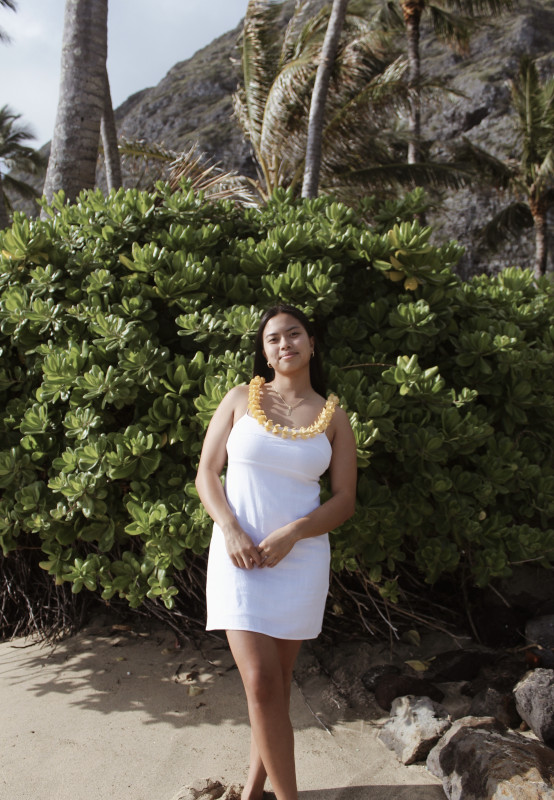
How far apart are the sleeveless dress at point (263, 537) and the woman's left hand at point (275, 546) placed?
0.06 m

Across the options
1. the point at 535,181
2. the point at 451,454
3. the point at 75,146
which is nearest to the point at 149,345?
the point at 451,454

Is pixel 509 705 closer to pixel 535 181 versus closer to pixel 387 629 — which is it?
pixel 387 629

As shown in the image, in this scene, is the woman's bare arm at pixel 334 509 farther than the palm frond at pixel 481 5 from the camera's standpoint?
No

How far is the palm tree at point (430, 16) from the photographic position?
63.0 feet

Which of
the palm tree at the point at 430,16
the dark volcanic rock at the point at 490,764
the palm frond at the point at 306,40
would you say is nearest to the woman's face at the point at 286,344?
the dark volcanic rock at the point at 490,764

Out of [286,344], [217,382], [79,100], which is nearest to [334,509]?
[286,344]

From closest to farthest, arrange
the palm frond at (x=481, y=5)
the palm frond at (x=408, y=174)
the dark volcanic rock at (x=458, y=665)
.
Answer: the dark volcanic rock at (x=458, y=665) < the palm frond at (x=408, y=174) < the palm frond at (x=481, y=5)

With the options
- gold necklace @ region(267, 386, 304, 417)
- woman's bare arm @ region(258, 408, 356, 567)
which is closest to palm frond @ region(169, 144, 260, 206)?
gold necklace @ region(267, 386, 304, 417)

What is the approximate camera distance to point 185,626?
12.4 ft

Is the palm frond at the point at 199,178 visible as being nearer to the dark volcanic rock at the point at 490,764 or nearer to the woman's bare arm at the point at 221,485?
the woman's bare arm at the point at 221,485

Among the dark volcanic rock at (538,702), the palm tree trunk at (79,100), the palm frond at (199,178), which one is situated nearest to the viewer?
the dark volcanic rock at (538,702)

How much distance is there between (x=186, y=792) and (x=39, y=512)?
4.96 ft

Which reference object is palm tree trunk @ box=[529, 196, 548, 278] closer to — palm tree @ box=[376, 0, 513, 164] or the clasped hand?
palm tree @ box=[376, 0, 513, 164]

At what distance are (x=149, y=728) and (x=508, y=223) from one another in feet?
81.6
